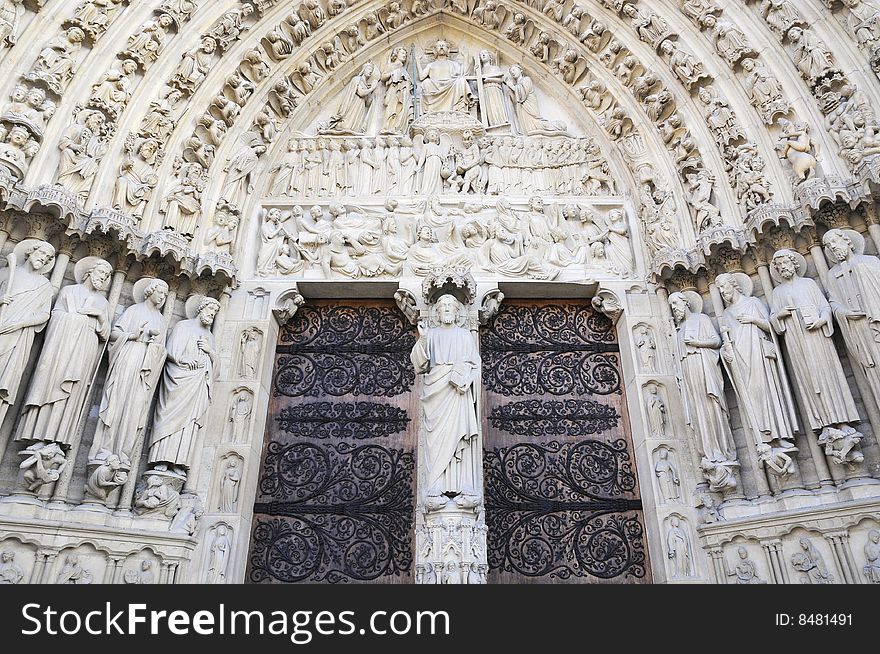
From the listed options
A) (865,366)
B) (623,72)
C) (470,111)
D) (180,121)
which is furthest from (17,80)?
(865,366)

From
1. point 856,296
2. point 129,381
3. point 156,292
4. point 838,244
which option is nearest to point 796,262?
point 838,244

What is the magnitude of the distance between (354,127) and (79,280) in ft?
11.9

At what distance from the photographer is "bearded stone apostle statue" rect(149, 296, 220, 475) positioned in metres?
5.22

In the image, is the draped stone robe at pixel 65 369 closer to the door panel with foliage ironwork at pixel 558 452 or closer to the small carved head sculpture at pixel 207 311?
the small carved head sculpture at pixel 207 311

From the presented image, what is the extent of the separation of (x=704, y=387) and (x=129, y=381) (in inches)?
186

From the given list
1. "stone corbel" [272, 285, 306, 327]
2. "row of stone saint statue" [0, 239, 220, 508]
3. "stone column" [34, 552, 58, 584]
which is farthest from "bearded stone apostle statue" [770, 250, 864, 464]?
"stone column" [34, 552, 58, 584]

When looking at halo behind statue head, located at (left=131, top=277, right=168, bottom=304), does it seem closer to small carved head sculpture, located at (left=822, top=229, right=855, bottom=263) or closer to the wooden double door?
the wooden double door

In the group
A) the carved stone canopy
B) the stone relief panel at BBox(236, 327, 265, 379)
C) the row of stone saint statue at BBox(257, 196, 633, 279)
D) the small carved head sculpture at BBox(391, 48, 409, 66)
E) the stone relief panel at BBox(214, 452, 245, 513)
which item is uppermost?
the small carved head sculpture at BBox(391, 48, 409, 66)

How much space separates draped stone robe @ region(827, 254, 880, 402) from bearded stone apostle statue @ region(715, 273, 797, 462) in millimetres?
523

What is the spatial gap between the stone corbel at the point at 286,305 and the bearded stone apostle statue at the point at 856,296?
481 cm

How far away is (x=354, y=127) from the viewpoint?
25.2ft

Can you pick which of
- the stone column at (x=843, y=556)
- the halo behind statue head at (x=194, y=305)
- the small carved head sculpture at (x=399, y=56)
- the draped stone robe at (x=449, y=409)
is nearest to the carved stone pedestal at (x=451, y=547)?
the draped stone robe at (x=449, y=409)

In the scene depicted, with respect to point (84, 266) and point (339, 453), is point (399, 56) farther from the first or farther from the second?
point (339, 453)

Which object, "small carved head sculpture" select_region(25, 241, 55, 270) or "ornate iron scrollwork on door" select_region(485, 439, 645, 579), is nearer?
"small carved head sculpture" select_region(25, 241, 55, 270)
